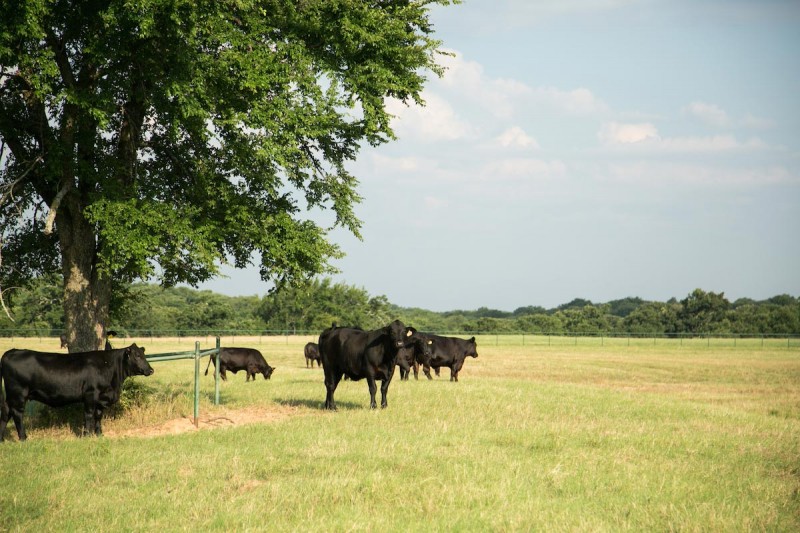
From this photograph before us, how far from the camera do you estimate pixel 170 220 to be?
14266mm

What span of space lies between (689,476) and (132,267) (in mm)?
10858

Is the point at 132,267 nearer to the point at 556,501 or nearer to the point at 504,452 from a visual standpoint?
the point at 504,452

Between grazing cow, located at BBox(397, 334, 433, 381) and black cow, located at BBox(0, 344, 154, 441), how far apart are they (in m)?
8.56

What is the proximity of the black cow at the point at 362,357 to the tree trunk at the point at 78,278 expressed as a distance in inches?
203

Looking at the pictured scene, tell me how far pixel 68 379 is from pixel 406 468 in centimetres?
698

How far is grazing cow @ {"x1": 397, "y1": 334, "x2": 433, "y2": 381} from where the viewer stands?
21438 mm

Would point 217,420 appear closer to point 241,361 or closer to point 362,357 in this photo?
point 362,357

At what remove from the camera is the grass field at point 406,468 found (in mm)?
8008

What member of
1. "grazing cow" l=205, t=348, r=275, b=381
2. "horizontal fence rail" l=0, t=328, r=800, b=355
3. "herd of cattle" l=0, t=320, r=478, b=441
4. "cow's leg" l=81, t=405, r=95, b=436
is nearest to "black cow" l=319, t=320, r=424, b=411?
"herd of cattle" l=0, t=320, r=478, b=441

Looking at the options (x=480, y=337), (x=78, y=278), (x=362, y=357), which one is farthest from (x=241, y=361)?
(x=480, y=337)

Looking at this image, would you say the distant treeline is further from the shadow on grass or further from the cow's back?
the shadow on grass

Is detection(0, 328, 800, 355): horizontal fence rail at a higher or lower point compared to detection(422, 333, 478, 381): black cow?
lower

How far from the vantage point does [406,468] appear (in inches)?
399

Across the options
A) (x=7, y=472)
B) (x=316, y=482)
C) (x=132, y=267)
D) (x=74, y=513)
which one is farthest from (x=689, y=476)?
(x=132, y=267)
